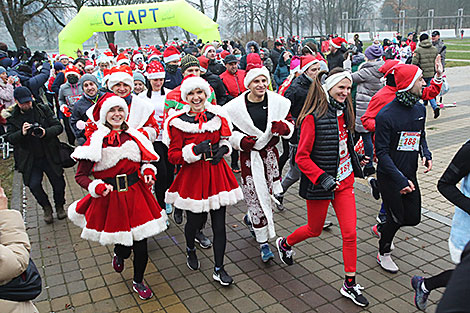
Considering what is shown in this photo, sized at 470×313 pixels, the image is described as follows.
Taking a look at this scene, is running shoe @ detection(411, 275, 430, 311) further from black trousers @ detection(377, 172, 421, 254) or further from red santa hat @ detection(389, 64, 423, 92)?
red santa hat @ detection(389, 64, 423, 92)

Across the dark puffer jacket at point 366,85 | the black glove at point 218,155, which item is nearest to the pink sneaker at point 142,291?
the black glove at point 218,155

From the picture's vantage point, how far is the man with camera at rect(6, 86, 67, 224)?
6.02 metres

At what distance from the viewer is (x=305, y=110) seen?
4.28 metres

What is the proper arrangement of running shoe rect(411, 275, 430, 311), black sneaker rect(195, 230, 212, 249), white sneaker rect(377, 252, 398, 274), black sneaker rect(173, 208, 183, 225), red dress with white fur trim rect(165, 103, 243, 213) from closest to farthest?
running shoe rect(411, 275, 430, 311) < red dress with white fur trim rect(165, 103, 243, 213) < white sneaker rect(377, 252, 398, 274) < black sneaker rect(195, 230, 212, 249) < black sneaker rect(173, 208, 183, 225)

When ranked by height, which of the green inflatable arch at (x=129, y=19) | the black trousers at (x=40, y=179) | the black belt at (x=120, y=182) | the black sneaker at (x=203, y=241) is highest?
the green inflatable arch at (x=129, y=19)

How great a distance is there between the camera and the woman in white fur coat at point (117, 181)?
13.4 ft

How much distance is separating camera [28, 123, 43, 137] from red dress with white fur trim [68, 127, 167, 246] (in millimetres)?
2211

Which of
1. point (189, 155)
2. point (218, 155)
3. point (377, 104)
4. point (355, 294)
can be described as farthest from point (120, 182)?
point (377, 104)

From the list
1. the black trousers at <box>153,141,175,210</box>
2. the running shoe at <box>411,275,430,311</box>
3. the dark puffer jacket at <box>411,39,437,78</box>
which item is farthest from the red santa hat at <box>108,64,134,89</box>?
the dark puffer jacket at <box>411,39,437,78</box>

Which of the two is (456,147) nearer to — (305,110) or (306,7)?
(305,110)

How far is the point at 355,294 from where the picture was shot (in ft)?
13.6

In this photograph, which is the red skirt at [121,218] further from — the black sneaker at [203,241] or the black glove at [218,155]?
the black sneaker at [203,241]

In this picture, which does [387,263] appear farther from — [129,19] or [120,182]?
[129,19]

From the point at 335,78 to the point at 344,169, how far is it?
35.6 inches
